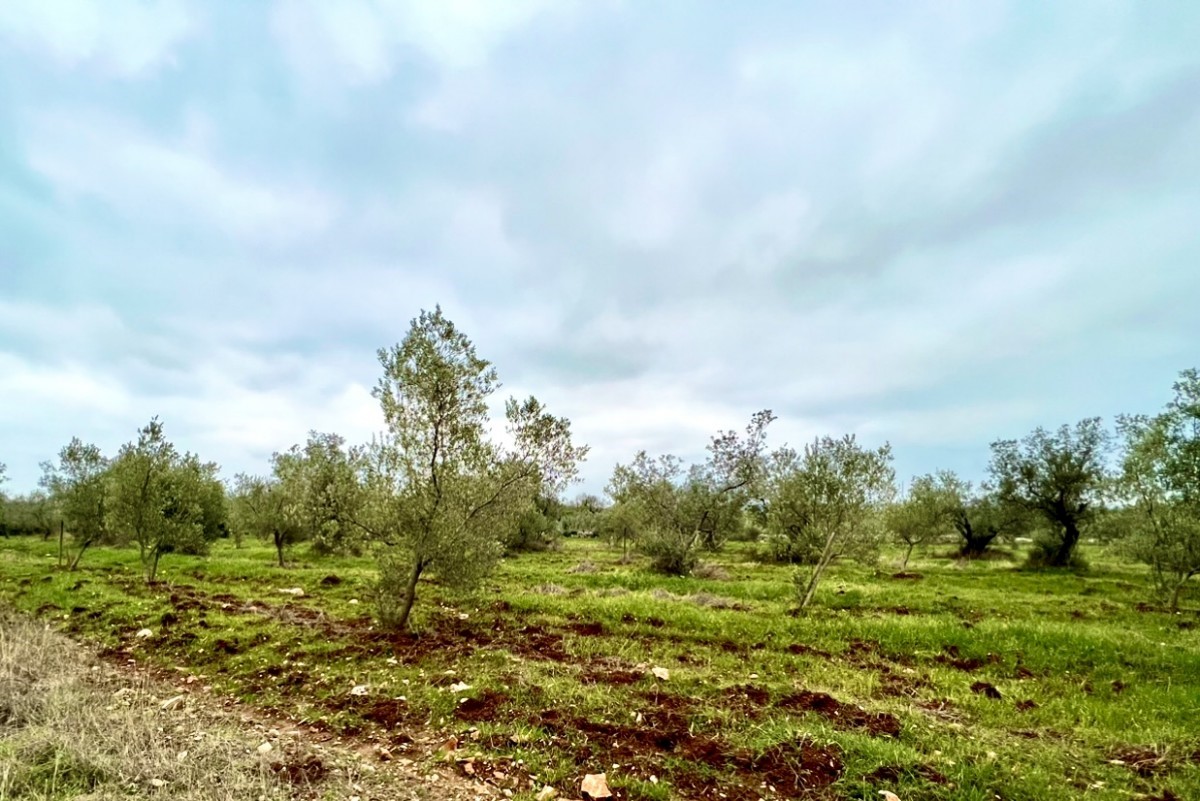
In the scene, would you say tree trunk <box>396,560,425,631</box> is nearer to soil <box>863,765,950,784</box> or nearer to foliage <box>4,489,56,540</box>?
soil <box>863,765,950,784</box>

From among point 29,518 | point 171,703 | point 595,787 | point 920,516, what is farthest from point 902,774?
point 29,518

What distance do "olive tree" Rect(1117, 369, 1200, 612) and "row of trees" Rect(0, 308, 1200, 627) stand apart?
0.32ft

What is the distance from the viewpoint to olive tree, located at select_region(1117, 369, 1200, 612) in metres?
23.3

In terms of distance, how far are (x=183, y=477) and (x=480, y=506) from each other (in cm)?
2208

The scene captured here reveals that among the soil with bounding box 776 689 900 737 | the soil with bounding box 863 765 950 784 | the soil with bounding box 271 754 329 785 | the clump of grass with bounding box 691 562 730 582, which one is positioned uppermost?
the soil with bounding box 271 754 329 785

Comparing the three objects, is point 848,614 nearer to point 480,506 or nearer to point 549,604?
point 549,604

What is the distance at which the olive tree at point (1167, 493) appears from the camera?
23.3 m

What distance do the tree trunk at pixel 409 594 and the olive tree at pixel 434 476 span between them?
3 centimetres

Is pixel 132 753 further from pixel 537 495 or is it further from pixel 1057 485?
pixel 1057 485

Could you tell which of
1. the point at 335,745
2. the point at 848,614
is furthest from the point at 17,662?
the point at 848,614

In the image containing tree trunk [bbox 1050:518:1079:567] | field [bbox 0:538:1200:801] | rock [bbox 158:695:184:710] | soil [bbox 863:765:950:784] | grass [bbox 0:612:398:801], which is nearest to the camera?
grass [bbox 0:612:398:801]

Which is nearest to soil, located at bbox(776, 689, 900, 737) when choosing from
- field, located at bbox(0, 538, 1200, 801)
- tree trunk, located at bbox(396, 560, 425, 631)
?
field, located at bbox(0, 538, 1200, 801)

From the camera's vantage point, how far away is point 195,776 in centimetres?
689

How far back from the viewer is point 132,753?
7281 mm
